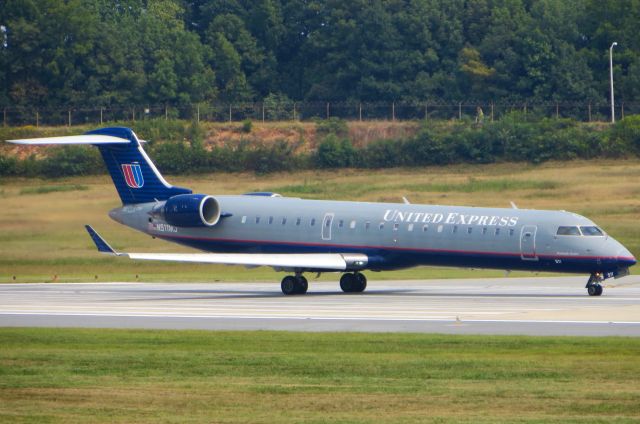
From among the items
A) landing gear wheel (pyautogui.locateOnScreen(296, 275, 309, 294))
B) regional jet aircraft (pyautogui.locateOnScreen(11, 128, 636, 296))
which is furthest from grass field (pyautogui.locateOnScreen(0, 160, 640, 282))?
landing gear wheel (pyautogui.locateOnScreen(296, 275, 309, 294))

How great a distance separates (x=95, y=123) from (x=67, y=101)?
4.53m

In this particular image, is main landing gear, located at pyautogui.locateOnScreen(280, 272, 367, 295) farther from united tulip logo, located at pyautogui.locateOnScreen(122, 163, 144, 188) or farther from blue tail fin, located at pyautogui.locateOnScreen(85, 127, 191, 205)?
united tulip logo, located at pyautogui.locateOnScreen(122, 163, 144, 188)

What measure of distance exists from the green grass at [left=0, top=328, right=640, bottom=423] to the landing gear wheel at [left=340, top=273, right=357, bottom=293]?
1454 centimetres

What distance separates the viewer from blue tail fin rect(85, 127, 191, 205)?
1650 inches

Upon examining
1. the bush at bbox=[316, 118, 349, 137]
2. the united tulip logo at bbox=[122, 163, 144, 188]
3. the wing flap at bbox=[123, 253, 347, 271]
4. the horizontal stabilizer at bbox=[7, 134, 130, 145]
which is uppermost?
the bush at bbox=[316, 118, 349, 137]

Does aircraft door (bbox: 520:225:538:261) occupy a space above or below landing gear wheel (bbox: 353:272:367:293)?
above

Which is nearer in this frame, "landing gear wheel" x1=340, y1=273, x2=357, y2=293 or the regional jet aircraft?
the regional jet aircraft

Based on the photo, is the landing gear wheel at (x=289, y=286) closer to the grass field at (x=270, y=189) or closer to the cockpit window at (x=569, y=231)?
the cockpit window at (x=569, y=231)

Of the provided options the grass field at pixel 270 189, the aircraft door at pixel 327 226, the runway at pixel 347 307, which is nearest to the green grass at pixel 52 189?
→ the grass field at pixel 270 189

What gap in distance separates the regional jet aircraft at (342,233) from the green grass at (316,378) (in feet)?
39.7

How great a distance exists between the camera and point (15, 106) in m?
82.9

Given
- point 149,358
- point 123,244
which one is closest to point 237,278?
point 123,244

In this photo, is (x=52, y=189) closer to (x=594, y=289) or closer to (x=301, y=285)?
(x=301, y=285)

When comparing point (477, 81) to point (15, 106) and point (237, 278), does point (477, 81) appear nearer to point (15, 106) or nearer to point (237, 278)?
point (15, 106)
